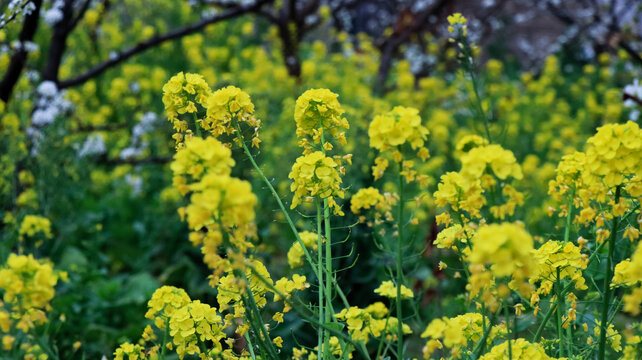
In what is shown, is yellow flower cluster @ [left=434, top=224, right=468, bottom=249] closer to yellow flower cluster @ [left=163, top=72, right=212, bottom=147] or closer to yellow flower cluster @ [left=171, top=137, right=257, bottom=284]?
yellow flower cluster @ [left=171, top=137, right=257, bottom=284]

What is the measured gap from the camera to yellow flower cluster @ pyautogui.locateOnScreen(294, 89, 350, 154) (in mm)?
1737

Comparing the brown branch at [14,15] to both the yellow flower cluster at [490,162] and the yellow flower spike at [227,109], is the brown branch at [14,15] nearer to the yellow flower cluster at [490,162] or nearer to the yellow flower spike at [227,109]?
the yellow flower spike at [227,109]

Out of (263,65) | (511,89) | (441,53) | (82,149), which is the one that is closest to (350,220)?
(82,149)

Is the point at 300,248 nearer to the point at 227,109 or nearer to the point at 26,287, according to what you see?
the point at 227,109

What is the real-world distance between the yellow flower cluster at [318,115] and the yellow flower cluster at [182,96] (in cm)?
27

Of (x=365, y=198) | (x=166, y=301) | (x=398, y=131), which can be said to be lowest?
(x=166, y=301)

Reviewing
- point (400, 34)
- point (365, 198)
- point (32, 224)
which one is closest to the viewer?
point (365, 198)

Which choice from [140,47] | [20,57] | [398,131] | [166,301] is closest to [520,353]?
[398,131]

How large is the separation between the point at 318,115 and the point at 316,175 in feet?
0.73

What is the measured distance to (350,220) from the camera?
364 cm

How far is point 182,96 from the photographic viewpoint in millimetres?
1708

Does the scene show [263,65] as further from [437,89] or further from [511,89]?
[511,89]

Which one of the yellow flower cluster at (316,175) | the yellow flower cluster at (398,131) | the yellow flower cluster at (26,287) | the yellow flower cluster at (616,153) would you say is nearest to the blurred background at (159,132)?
the yellow flower cluster at (316,175)

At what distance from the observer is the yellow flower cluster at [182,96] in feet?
5.49
